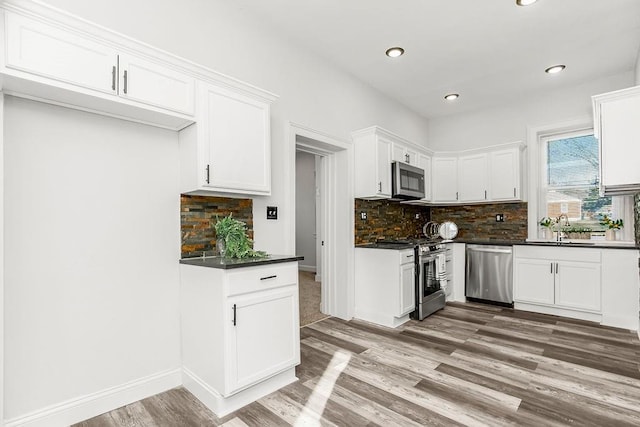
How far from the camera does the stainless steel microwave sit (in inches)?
164

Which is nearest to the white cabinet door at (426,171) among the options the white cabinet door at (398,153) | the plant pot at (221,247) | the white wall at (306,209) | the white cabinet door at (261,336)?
the white cabinet door at (398,153)

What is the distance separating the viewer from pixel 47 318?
6.25ft

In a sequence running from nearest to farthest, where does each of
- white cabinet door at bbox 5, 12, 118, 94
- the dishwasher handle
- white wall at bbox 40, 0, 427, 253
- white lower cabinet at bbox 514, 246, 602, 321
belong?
white cabinet door at bbox 5, 12, 118, 94 < white wall at bbox 40, 0, 427, 253 < white lower cabinet at bbox 514, 246, 602, 321 < the dishwasher handle

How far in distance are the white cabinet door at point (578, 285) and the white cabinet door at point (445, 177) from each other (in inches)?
69.4

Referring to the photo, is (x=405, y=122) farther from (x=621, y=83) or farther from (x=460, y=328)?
(x=460, y=328)

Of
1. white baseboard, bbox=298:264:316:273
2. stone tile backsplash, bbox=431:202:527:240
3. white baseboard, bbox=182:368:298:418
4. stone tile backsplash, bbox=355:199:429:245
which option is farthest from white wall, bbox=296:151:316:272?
white baseboard, bbox=182:368:298:418

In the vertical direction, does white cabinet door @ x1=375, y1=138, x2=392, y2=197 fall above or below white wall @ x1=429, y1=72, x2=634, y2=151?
below

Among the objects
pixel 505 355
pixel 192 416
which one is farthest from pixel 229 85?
pixel 505 355

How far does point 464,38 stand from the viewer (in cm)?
337

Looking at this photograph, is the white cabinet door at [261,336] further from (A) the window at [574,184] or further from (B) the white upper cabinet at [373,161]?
(A) the window at [574,184]

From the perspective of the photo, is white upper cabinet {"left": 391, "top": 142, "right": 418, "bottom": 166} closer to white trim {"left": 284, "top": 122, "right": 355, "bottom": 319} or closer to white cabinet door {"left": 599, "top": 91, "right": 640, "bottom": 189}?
white trim {"left": 284, "top": 122, "right": 355, "bottom": 319}

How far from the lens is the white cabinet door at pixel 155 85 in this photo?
A: 1955mm

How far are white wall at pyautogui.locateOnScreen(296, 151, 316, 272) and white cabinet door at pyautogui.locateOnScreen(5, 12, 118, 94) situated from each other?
5351mm

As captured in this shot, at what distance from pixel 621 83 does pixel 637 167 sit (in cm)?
209
